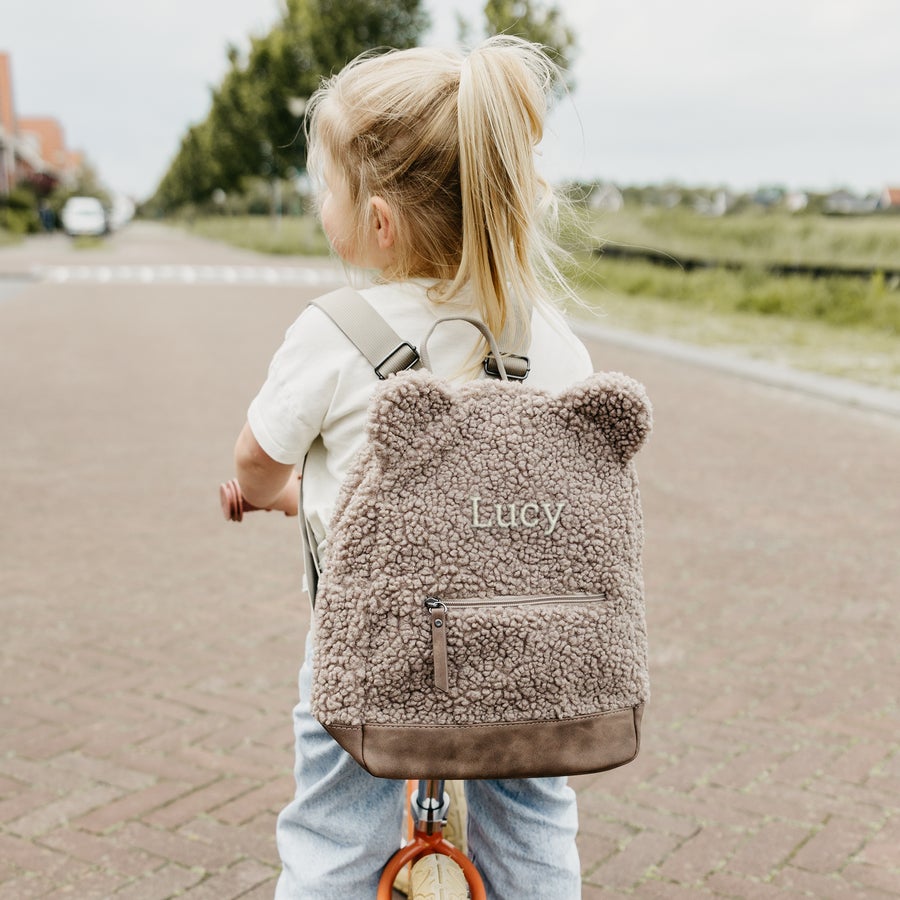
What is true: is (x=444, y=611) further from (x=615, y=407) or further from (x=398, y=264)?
(x=398, y=264)

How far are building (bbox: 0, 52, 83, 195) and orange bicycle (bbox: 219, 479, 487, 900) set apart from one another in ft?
162

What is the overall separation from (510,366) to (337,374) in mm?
230

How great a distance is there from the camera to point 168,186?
102 meters

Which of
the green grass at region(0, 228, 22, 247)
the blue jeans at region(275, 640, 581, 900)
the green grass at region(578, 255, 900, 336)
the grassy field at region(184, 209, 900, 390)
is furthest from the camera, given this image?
the green grass at region(0, 228, 22, 247)

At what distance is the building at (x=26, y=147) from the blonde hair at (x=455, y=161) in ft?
163

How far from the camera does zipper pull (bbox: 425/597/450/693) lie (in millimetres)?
1351

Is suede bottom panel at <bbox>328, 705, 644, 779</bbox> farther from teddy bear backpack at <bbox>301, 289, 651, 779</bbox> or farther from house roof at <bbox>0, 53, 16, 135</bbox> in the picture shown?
house roof at <bbox>0, 53, 16, 135</bbox>

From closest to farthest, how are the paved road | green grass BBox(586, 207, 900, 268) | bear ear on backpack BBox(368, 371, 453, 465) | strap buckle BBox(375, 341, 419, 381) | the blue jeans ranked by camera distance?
bear ear on backpack BBox(368, 371, 453, 465) → strap buckle BBox(375, 341, 419, 381) → the blue jeans → the paved road → green grass BBox(586, 207, 900, 268)

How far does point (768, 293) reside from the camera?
626 inches

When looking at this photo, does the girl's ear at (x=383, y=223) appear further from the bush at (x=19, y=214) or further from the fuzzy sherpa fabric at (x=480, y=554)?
the bush at (x=19, y=214)

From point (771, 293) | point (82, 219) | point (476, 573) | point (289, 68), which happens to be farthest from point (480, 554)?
point (82, 219)

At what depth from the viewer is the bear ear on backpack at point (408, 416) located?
1310 millimetres

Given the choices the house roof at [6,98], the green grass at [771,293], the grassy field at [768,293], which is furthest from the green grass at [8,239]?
the house roof at [6,98]

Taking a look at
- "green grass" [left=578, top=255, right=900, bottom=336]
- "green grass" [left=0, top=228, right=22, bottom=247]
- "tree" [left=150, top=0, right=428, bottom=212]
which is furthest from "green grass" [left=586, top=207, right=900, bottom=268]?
"green grass" [left=0, top=228, right=22, bottom=247]
